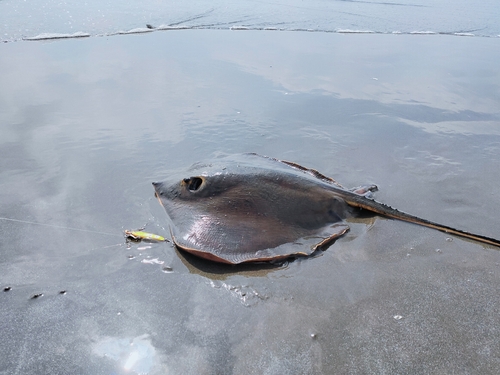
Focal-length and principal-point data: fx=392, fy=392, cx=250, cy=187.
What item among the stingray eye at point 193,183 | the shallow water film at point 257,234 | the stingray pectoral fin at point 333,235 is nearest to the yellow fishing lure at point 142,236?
the shallow water film at point 257,234

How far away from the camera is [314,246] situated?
3213mm

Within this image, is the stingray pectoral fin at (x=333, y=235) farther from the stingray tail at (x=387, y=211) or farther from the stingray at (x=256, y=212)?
the stingray tail at (x=387, y=211)

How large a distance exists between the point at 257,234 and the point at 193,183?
2.73ft

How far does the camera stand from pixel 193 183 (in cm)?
355

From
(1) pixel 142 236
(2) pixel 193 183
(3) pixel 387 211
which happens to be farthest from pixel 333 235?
(1) pixel 142 236

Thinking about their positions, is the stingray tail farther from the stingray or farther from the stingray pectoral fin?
the stingray pectoral fin

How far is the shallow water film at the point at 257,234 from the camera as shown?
2441 mm

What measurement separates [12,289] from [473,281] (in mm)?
3431

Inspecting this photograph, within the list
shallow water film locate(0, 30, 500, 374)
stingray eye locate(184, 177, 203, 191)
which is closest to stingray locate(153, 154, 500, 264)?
stingray eye locate(184, 177, 203, 191)

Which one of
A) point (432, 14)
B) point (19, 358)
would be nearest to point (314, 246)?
point (19, 358)

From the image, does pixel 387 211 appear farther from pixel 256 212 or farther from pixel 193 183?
pixel 193 183

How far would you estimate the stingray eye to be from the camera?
11.6 ft

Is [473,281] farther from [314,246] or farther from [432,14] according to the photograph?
[432,14]

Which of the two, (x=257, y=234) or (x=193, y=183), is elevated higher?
(x=193, y=183)
